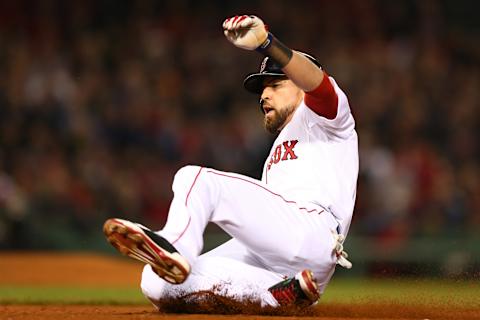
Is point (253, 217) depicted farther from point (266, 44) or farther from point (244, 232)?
point (266, 44)

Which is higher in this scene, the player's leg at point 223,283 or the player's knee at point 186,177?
the player's knee at point 186,177

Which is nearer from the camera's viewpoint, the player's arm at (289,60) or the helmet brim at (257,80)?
the player's arm at (289,60)

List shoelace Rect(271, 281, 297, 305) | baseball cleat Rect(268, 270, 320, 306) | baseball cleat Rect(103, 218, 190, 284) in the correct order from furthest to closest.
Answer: shoelace Rect(271, 281, 297, 305) < baseball cleat Rect(268, 270, 320, 306) < baseball cleat Rect(103, 218, 190, 284)

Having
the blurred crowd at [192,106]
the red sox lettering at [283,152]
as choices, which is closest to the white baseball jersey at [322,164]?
the red sox lettering at [283,152]

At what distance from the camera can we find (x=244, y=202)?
4.32m

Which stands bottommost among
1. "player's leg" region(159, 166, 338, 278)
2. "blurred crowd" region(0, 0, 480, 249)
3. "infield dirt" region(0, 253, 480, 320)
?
"infield dirt" region(0, 253, 480, 320)

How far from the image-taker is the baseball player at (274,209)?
13.4 ft

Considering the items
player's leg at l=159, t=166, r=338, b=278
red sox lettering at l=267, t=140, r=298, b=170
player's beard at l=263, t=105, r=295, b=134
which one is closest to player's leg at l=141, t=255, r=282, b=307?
player's leg at l=159, t=166, r=338, b=278

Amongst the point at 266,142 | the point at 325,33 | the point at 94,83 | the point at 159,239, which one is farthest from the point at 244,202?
the point at 325,33

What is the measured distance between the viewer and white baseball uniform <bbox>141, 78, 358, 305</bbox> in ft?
14.0

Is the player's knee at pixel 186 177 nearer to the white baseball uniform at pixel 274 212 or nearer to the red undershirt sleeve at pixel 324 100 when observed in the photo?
the white baseball uniform at pixel 274 212

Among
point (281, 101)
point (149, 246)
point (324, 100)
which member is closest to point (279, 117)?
point (281, 101)

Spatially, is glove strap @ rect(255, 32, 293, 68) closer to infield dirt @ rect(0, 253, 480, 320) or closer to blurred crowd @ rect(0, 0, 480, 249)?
infield dirt @ rect(0, 253, 480, 320)

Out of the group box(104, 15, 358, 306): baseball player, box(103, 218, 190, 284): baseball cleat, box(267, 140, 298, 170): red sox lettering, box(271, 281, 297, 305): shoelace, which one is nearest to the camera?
box(103, 218, 190, 284): baseball cleat
